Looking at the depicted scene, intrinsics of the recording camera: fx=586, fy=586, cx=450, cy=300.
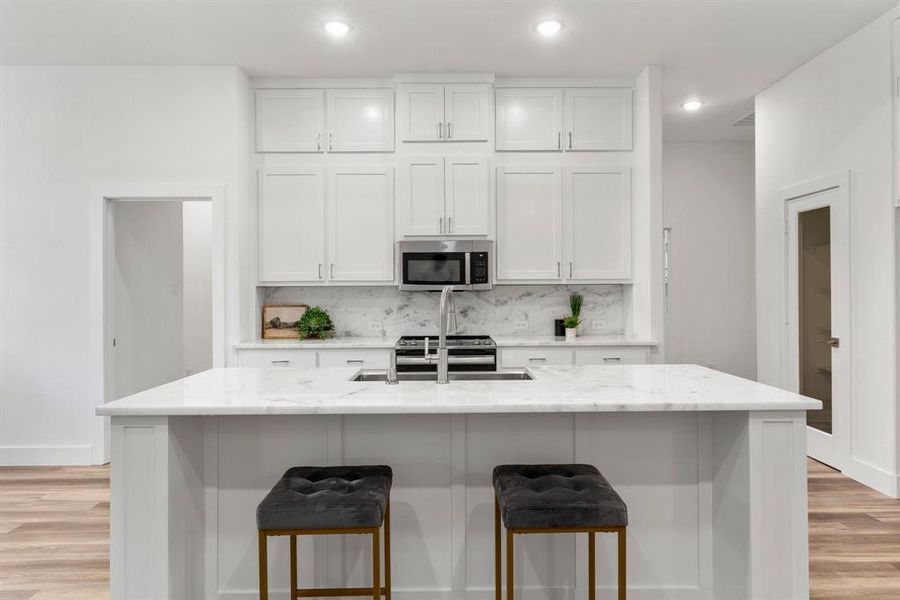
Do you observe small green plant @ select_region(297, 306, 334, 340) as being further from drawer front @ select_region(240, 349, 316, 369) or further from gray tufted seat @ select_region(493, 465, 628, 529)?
gray tufted seat @ select_region(493, 465, 628, 529)

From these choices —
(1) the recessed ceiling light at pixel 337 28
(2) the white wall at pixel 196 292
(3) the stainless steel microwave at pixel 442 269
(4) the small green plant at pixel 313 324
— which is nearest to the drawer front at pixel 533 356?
(3) the stainless steel microwave at pixel 442 269

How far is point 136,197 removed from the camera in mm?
4305

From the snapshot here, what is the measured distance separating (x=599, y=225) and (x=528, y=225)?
1.82 feet

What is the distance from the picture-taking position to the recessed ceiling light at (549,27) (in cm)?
363

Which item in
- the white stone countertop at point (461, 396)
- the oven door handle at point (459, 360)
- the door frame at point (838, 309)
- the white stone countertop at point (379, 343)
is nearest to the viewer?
the white stone countertop at point (461, 396)

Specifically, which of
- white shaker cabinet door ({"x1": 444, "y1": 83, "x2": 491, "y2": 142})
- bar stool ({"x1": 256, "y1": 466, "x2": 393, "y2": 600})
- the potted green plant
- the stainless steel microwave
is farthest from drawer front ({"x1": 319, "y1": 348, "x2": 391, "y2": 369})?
bar stool ({"x1": 256, "y1": 466, "x2": 393, "y2": 600})

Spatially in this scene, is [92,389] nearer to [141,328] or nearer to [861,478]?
[141,328]

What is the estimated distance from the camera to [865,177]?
3.78 m

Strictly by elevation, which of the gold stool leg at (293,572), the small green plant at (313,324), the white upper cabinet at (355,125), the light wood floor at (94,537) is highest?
the white upper cabinet at (355,125)

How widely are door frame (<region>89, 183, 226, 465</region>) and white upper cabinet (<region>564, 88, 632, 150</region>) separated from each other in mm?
2711

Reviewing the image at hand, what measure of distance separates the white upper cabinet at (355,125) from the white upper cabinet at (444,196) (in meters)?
0.29

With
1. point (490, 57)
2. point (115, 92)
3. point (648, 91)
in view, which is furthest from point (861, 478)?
point (115, 92)

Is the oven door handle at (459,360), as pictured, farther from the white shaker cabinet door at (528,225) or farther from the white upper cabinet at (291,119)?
the white upper cabinet at (291,119)

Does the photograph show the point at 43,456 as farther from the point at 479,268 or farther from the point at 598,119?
the point at 598,119
